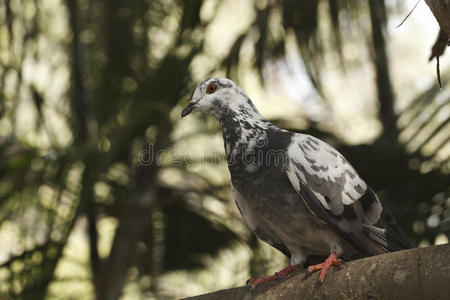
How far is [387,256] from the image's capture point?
2.64 meters

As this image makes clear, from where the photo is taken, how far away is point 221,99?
154 inches

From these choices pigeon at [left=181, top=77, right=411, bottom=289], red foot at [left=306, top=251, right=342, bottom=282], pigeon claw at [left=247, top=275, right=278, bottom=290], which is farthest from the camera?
pigeon at [left=181, top=77, right=411, bottom=289]

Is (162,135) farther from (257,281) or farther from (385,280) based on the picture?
(385,280)

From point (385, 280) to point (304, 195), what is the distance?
37.3 inches

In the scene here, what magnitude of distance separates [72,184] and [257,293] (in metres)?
3.30

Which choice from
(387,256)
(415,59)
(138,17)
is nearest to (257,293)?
(387,256)

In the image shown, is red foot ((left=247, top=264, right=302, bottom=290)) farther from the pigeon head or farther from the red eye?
the red eye

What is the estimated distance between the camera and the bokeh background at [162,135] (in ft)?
16.8

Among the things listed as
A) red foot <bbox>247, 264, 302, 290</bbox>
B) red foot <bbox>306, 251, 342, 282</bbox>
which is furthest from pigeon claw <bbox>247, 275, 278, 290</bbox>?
red foot <bbox>306, 251, 342, 282</bbox>

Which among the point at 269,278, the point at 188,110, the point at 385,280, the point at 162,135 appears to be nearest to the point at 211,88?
the point at 188,110

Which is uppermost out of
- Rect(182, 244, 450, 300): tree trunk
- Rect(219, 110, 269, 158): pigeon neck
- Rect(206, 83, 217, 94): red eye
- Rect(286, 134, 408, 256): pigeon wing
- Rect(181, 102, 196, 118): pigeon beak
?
Rect(206, 83, 217, 94): red eye

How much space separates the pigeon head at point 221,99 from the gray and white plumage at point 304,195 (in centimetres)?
10

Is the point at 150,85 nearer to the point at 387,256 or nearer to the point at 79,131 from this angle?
the point at 79,131

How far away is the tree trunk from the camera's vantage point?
2.41 m
